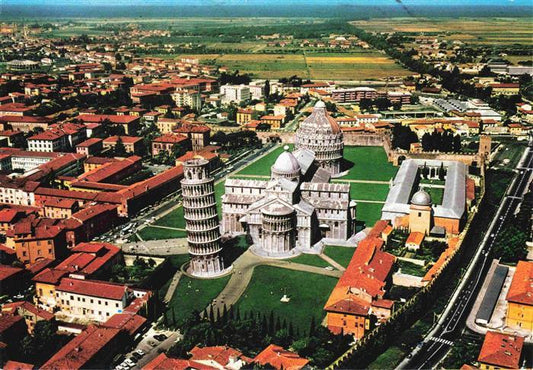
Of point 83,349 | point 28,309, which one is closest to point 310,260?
point 83,349

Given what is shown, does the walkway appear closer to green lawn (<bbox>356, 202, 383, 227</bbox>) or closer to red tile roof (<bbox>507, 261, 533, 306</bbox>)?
green lawn (<bbox>356, 202, 383, 227</bbox>)

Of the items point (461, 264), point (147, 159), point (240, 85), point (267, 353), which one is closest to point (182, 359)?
point (267, 353)

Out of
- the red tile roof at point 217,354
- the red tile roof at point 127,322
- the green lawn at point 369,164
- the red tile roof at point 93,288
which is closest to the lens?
the red tile roof at point 217,354

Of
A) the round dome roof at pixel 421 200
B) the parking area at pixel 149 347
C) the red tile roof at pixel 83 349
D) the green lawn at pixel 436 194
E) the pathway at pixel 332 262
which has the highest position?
the round dome roof at pixel 421 200

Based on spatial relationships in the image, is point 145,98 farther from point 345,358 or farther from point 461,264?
point 345,358

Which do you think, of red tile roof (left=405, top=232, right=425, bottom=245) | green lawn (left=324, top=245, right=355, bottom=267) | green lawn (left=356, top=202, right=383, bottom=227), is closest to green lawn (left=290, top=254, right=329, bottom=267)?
green lawn (left=324, top=245, right=355, bottom=267)

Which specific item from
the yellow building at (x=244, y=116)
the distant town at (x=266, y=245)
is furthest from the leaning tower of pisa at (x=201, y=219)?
the yellow building at (x=244, y=116)

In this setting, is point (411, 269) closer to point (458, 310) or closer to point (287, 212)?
point (458, 310)

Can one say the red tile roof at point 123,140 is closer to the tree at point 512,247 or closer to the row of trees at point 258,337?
the row of trees at point 258,337
